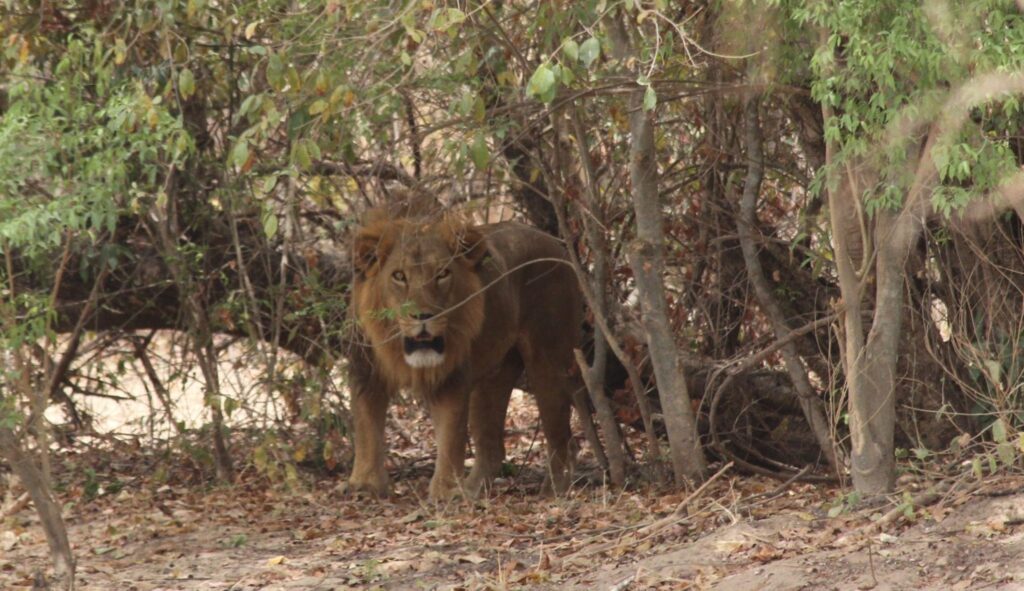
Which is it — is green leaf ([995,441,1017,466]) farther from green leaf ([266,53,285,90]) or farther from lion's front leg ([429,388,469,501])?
green leaf ([266,53,285,90])

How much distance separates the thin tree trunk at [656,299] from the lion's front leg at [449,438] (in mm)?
1260

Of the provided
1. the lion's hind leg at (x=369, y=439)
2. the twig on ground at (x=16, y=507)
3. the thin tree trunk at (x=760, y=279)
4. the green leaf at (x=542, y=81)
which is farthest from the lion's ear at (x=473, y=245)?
the green leaf at (x=542, y=81)

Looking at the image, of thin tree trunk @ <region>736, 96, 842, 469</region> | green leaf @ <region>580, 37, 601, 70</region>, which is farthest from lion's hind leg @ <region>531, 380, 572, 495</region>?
green leaf @ <region>580, 37, 601, 70</region>

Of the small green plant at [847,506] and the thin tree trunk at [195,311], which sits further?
the thin tree trunk at [195,311]

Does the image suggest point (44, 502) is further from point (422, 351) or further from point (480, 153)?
point (422, 351)

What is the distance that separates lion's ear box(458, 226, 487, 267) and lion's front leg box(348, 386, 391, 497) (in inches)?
35.4

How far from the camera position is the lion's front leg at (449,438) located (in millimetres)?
7930

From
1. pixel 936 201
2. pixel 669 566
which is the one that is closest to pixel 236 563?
pixel 669 566

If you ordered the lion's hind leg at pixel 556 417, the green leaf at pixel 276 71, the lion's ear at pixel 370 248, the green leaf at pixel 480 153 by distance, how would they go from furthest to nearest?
1. the lion's hind leg at pixel 556 417
2. the lion's ear at pixel 370 248
3. the green leaf at pixel 276 71
4. the green leaf at pixel 480 153

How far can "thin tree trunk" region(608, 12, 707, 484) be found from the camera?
702 centimetres

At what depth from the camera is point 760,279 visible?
7.33 meters

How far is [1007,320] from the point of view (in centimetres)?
677

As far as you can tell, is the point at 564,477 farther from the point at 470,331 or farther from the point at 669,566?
the point at 669,566

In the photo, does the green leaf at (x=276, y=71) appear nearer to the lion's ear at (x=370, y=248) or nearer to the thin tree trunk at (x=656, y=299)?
the thin tree trunk at (x=656, y=299)
